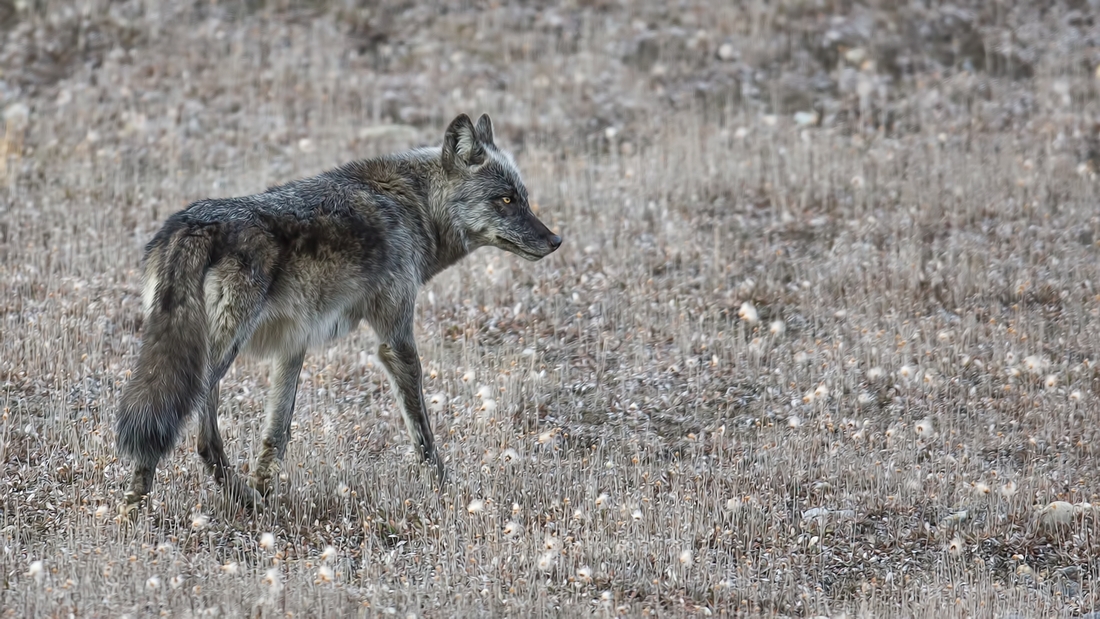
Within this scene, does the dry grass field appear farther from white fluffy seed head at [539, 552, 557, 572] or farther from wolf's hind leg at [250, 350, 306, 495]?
wolf's hind leg at [250, 350, 306, 495]

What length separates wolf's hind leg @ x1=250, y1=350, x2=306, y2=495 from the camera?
6.71 meters

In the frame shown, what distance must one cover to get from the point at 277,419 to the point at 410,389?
827mm

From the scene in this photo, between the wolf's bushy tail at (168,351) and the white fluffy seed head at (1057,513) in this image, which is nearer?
the wolf's bushy tail at (168,351)

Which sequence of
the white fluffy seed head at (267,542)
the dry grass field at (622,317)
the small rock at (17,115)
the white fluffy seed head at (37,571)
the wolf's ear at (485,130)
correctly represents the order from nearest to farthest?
1. the white fluffy seed head at (37,571)
2. the white fluffy seed head at (267,542)
3. the dry grass field at (622,317)
4. the wolf's ear at (485,130)
5. the small rock at (17,115)

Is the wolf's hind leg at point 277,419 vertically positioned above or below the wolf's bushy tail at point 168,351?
below

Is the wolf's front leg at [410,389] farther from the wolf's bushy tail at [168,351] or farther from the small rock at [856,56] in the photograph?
the small rock at [856,56]

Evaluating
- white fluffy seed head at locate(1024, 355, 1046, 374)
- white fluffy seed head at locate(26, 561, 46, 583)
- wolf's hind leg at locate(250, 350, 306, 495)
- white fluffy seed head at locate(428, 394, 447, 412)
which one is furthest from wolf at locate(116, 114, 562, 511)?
white fluffy seed head at locate(1024, 355, 1046, 374)

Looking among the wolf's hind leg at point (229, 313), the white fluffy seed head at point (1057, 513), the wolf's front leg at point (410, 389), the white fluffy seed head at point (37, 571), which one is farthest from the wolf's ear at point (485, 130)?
the white fluffy seed head at point (1057, 513)

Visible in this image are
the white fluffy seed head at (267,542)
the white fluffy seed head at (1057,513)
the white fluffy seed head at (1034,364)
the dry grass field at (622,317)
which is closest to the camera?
the white fluffy seed head at (267,542)

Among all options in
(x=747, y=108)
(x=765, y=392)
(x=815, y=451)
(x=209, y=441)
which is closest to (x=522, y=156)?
(x=747, y=108)

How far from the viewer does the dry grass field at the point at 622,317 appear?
5832mm

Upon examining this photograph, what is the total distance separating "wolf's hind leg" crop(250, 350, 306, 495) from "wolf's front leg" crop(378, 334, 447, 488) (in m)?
0.54

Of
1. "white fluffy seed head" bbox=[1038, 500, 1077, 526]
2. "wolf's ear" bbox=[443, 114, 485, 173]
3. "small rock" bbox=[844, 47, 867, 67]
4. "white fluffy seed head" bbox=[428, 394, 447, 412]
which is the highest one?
"wolf's ear" bbox=[443, 114, 485, 173]

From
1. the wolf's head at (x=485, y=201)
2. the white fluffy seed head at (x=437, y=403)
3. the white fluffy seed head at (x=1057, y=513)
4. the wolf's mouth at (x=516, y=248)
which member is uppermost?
the wolf's head at (x=485, y=201)
